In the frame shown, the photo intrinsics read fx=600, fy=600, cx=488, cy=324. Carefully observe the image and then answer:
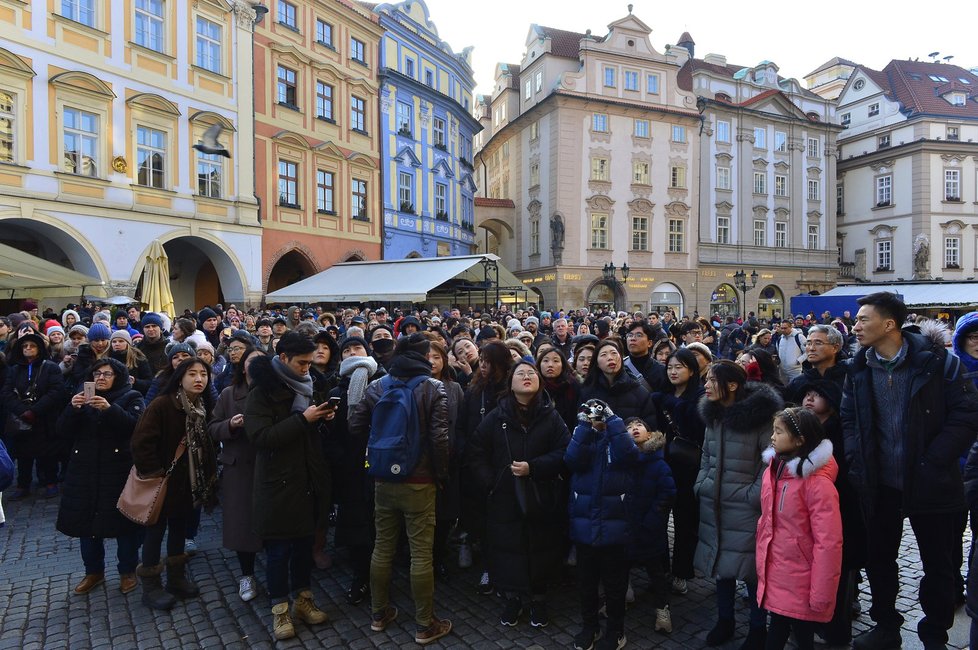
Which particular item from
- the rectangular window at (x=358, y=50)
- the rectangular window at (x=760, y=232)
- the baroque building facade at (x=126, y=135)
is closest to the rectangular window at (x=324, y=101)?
the rectangular window at (x=358, y=50)

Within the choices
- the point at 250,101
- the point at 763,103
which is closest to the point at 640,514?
the point at 250,101

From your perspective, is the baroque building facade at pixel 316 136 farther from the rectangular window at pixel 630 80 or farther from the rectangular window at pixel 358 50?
the rectangular window at pixel 630 80

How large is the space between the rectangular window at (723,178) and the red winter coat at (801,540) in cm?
3787

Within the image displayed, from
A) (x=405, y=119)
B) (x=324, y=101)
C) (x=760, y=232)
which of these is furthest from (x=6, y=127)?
(x=760, y=232)

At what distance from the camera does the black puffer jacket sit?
4266 mm

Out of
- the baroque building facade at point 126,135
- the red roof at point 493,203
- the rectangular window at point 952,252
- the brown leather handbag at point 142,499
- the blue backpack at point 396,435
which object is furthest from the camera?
the rectangular window at point 952,252

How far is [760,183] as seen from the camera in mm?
39031

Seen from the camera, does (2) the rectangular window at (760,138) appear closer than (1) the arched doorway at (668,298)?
No

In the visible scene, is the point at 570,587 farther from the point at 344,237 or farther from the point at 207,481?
the point at 344,237

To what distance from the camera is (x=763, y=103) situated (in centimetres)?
3884

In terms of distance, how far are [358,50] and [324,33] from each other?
177 cm

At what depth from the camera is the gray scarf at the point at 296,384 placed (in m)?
3.79

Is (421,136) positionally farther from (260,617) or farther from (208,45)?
(260,617)

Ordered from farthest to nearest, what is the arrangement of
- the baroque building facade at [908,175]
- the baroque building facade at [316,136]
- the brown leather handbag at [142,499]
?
the baroque building facade at [908,175] → the baroque building facade at [316,136] → the brown leather handbag at [142,499]
